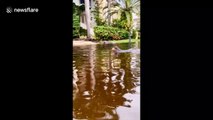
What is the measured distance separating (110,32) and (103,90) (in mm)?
524

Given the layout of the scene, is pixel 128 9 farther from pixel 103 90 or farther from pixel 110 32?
pixel 103 90

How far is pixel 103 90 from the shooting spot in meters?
2.88

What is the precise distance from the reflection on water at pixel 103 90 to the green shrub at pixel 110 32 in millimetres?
141

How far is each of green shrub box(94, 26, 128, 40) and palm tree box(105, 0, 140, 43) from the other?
0.08 meters

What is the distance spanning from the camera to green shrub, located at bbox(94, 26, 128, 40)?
2.93m
